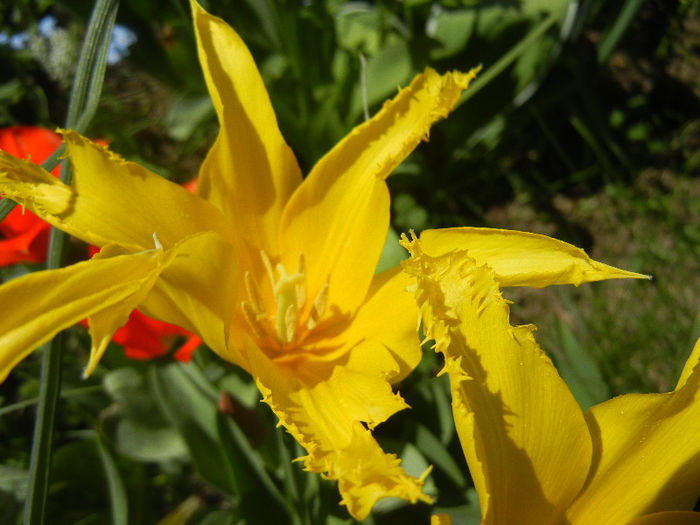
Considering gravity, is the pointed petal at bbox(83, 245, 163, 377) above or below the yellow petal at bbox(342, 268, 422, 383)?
above

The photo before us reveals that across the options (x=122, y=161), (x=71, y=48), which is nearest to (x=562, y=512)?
(x=122, y=161)

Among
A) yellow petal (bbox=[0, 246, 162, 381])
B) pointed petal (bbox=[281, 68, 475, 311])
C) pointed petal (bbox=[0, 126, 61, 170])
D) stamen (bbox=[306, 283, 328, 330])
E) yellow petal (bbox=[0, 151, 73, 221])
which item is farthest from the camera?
pointed petal (bbox=[0, 126, 61, 170])

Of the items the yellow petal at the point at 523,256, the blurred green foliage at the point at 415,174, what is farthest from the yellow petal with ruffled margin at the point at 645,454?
the blurred green foliage at the point at 415,174

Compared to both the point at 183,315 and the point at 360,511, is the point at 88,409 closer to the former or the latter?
the point at 183,315

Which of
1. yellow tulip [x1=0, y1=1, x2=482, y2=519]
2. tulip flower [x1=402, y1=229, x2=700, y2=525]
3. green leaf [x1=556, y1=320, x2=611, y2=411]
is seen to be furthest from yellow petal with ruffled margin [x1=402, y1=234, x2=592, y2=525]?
green leaf [x1=556, y1=320, x2=611, y2=411]

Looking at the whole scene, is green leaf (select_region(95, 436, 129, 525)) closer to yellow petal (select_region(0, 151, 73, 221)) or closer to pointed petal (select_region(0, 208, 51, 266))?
pointed petal (select_region(0, 208, 51, 266))

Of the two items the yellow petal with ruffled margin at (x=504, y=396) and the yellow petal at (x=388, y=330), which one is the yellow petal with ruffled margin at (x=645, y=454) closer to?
the yellow petal with ruffled margin at (x=504, y=396)
